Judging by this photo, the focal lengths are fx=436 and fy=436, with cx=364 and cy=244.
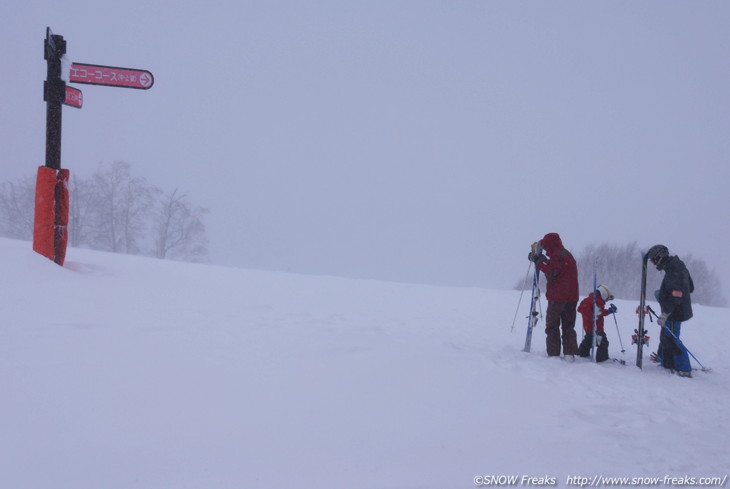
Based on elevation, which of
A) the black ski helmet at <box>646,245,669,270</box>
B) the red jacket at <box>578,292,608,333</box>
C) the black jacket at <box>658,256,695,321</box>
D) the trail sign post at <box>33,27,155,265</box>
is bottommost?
the red jacket at <box>578,292,608,333</box>

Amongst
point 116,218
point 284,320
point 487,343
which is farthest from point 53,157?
point 116,218

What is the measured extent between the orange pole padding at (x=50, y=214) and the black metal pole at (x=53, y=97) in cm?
36

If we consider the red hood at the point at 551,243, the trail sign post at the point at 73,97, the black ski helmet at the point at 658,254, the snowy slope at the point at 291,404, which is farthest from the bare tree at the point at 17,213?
the black ski helmet at the point at 658,254

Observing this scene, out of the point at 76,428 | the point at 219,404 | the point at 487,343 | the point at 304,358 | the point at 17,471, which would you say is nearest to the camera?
the point at 17,471

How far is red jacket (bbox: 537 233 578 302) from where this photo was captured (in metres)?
6.59

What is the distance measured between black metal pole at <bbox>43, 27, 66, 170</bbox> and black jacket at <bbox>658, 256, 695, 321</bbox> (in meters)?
10.1

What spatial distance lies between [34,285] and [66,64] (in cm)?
407

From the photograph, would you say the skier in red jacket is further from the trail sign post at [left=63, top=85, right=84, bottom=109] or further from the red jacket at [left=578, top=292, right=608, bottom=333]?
the trail sign post at [left=63, top=85, right=84, bottom=109]

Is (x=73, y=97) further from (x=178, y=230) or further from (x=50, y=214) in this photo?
(x=178, y=230)

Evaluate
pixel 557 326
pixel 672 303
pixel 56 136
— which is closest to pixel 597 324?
pixel 557 326

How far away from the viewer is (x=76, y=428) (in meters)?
3.05

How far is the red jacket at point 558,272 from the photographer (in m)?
6.59

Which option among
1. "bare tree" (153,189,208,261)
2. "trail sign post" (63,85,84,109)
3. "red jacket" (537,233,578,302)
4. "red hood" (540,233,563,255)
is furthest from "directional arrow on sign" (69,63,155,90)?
"bare tree" (153,189,208,261)

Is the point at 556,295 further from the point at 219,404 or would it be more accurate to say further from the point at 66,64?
the point at 66,64
